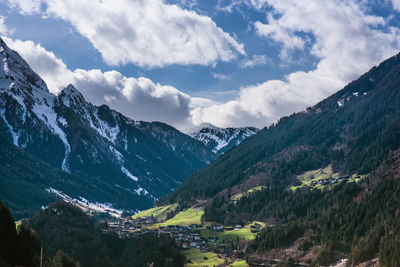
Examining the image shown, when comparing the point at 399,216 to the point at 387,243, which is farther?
the point at 399,216

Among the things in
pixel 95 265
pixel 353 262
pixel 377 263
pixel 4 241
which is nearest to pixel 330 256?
pixel 353 262

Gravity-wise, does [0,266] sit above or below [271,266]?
above

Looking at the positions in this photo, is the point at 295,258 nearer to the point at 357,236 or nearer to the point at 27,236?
the point at 357,236

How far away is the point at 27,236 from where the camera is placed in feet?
279

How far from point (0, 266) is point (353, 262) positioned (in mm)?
152249

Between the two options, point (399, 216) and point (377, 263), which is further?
point (399, 216)

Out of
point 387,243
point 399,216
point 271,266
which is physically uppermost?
point 399,216

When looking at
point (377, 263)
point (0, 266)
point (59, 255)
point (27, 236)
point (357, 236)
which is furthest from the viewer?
point (357, 236)

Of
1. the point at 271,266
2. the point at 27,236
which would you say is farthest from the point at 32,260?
the point at 271,266

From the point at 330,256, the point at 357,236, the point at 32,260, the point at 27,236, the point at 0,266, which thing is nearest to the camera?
the point at 0,266

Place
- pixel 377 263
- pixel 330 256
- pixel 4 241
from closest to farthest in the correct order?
1. pixel 4 241
2. pixel 377 263
3. pixel 330 256

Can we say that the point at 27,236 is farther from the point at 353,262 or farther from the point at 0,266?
the point at 353,262

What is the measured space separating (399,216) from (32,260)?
583 ft

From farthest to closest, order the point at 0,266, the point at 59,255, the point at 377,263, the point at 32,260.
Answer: the point at 377,263 < the point at 59,255 < the point at 32,260 < the point at 0,266
